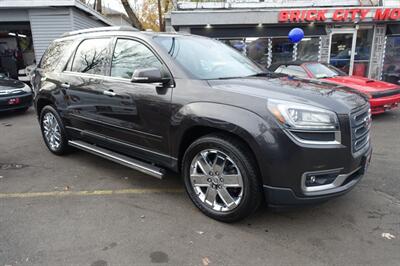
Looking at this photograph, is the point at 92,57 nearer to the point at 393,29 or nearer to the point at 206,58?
the point at 206,58

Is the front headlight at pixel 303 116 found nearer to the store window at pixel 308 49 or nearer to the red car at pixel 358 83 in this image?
the red car at pixel 358 83

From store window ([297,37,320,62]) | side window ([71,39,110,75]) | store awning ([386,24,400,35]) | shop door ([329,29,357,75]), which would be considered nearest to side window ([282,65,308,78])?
side window ([71,39,110,75])

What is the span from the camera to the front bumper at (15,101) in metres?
8.58

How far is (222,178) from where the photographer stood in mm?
3066

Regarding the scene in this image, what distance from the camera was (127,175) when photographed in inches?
173

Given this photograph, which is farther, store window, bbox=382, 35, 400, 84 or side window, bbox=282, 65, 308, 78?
store window, bbox=382, 35, 400, 84

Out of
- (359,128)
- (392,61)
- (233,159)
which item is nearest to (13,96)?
(233,159)

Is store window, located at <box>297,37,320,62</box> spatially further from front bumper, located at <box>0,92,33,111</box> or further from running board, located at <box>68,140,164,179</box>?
running board, located at <box>68,140,164,179</box>

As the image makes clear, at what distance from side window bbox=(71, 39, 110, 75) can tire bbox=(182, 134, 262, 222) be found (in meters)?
1.74

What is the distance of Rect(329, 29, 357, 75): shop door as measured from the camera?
13797 mm

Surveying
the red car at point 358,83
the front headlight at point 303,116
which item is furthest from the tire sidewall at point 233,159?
the red car at point 358,83

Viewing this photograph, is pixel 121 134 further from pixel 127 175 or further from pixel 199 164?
pixel 199 164

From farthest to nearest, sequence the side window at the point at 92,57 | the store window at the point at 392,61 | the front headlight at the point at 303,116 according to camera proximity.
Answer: the store window at the point at 392,61
the side window at the point at 92,57
the front headlight at the point at 303,116

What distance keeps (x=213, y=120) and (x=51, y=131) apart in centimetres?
342
